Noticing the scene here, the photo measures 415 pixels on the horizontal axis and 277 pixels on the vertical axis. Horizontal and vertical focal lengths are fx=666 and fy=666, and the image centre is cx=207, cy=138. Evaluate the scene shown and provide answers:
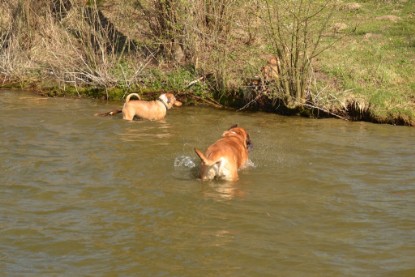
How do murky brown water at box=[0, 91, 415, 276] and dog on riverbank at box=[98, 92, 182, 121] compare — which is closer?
murky brown water at box=[0, 91, 415, 276]

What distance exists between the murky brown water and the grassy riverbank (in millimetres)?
1057

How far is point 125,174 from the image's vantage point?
356 inches

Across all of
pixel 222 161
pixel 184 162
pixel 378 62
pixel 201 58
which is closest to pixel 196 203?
pixel 222 161

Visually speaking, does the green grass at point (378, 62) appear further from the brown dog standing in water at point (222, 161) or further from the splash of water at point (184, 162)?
the brown dog standing in water at point (222, 161)

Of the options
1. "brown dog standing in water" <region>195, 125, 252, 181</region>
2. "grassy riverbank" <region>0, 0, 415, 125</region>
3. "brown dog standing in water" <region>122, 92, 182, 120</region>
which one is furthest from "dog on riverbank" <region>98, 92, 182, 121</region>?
"brown dog standing in water" <region>195, 125, 252, 181</region>

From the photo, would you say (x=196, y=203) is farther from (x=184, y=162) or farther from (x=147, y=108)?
(x=147, y=108)

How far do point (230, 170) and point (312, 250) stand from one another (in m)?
2.00

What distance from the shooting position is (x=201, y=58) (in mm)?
15102

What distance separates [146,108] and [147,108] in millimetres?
19

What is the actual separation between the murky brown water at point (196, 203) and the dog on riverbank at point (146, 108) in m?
0.33

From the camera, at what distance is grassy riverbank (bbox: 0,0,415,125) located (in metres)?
13.3

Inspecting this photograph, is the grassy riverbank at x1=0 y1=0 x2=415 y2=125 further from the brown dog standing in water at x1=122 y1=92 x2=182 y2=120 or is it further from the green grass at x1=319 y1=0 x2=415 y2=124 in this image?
the brown dog standing in water at x1=122 y1=92 x2=182 y2=120

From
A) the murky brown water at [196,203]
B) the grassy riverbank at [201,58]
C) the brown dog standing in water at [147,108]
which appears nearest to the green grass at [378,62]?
the grassy riverbank at [201,58]

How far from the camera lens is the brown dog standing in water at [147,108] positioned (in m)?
12.5
